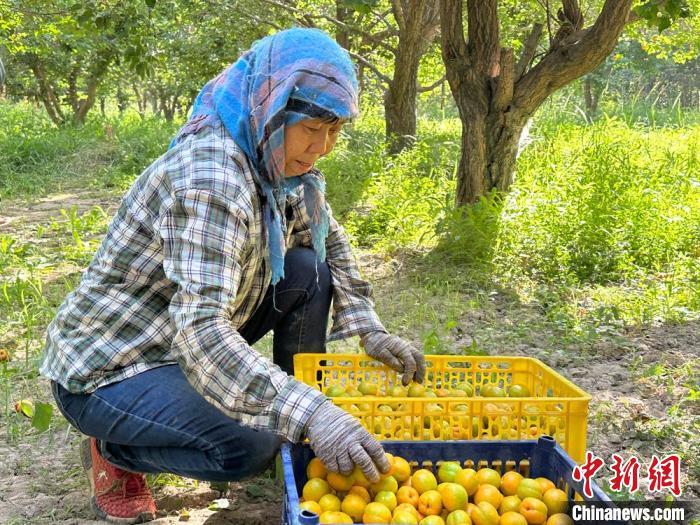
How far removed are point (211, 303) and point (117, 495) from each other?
0.80 meters

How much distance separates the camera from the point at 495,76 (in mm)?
4895

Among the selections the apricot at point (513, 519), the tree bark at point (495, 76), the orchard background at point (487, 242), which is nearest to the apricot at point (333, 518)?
the apricot at point (513, 519)

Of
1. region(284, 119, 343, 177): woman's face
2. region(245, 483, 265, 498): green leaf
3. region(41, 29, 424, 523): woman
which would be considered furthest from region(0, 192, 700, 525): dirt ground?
region(284, 119, 343, 177): woman's face

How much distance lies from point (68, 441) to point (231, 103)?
1.53 meters

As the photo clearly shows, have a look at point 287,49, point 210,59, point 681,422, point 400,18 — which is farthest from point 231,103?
point 210,59

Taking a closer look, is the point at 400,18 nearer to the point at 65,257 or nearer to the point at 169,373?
the point at 65,257

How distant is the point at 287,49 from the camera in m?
1.79

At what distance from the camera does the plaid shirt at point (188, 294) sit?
1738 mm

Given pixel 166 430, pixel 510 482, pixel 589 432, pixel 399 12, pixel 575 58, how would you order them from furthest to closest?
pixel 399 12
pixel 575 58
pixel 589 432
pixel 166 430
pixel 510 482

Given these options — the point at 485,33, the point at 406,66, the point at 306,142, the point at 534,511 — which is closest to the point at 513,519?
the point at 534,511

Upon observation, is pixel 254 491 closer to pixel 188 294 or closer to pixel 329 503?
pixel 329 503

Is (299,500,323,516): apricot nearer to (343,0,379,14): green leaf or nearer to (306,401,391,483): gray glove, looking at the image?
(306,401,391,483): gray glove

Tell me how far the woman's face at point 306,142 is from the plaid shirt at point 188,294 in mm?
121

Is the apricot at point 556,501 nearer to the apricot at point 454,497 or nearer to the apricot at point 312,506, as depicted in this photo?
the apricot at point 454,497
